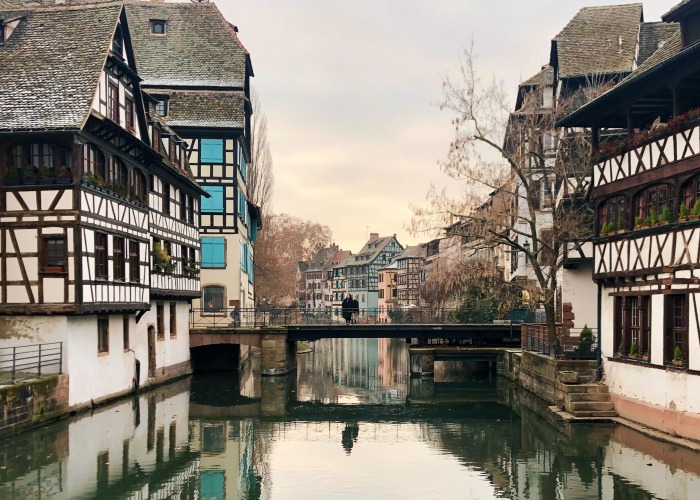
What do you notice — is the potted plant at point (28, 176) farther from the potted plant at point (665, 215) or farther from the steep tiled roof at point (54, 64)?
the potted plant at point (665, 215)

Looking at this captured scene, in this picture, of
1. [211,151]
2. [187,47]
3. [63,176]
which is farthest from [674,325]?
[187,47]

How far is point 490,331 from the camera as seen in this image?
38531 millimetres

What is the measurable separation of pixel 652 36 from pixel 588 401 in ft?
54.8

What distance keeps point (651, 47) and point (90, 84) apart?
2101 centimetres

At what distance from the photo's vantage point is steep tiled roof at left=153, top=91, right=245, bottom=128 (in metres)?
43.3

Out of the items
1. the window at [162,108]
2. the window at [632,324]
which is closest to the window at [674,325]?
the window at [632,324]

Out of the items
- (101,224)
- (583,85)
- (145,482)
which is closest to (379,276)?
(583,85)

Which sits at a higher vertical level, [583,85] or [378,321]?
[583,85]

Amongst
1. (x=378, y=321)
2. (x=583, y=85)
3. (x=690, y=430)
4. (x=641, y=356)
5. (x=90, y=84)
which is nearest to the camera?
(x=690, y=430)

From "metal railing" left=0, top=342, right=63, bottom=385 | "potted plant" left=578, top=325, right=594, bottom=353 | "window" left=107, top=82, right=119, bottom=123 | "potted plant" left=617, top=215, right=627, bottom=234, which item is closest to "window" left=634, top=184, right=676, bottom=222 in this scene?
"potted plant" left=617, top=215, right=627, bottom=234

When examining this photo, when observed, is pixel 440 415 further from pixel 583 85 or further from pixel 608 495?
pixel 583 85

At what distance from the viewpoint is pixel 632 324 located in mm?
21641

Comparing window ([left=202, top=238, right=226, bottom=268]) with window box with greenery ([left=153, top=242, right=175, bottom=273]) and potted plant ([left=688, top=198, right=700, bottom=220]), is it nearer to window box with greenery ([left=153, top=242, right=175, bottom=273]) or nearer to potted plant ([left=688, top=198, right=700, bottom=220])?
window box with greenery ([left=153, top=242, right=175, bottom=273])

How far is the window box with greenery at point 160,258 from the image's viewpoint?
104ft
